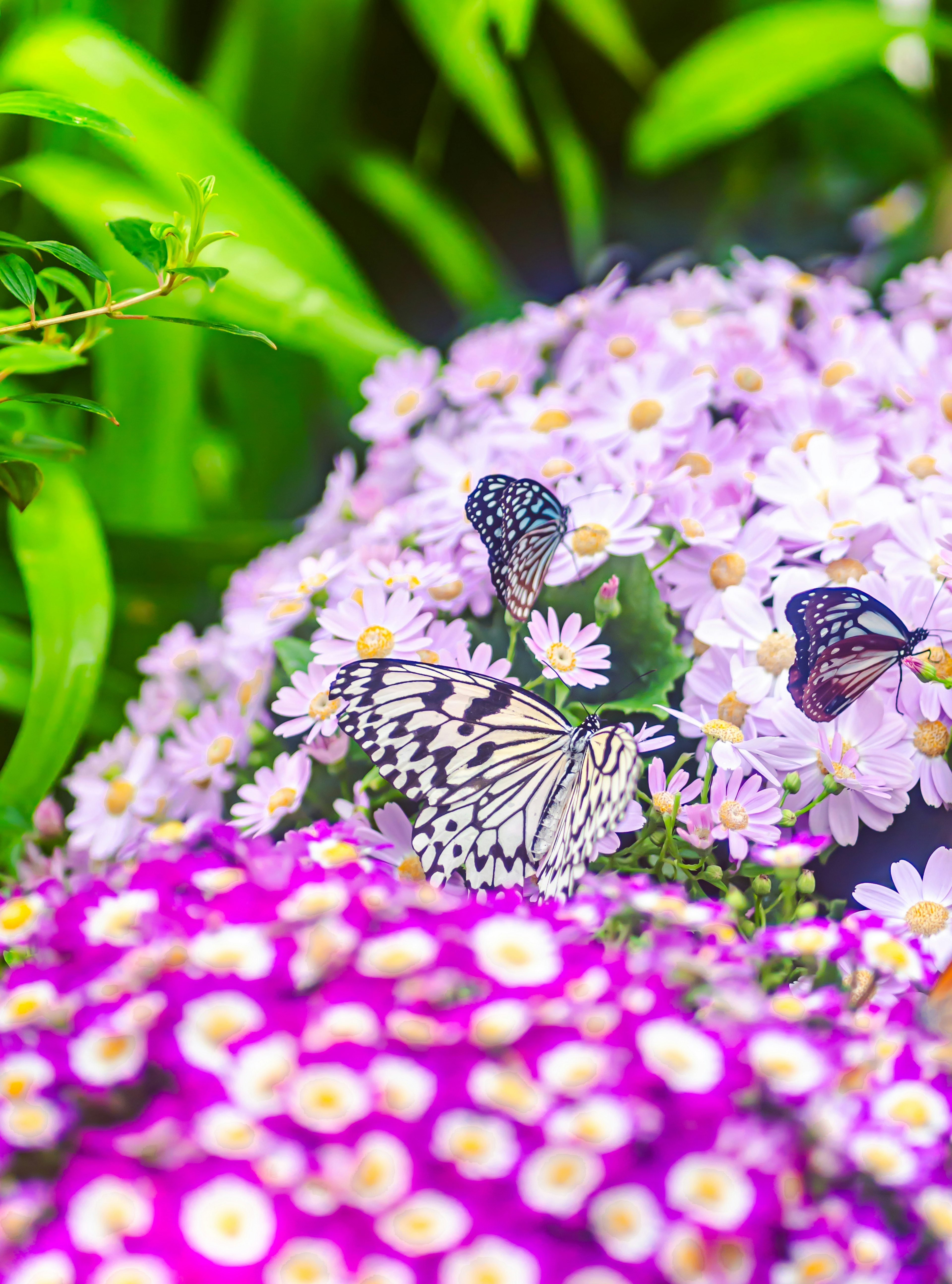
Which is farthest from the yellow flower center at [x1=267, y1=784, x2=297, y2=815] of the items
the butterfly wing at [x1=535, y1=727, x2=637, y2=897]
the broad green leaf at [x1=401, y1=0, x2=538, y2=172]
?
the broad green leaf at [x1=401, y1=0, x2=538, y2=172]

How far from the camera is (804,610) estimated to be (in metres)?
0.54

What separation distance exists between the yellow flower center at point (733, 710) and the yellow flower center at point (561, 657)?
10cm

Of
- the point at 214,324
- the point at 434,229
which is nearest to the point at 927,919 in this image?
the point at 214,324

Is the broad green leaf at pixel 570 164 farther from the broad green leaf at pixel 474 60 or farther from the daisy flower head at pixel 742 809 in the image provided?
the daisy flower head at pixel 742 809

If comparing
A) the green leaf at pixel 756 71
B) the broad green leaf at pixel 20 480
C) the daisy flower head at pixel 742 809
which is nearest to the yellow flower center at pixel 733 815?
the daisy flower head at pixel 742 809

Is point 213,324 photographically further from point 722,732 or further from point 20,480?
point 722,732

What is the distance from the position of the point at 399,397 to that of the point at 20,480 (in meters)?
0.39

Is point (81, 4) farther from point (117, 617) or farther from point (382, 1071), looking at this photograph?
point (382, 1071)

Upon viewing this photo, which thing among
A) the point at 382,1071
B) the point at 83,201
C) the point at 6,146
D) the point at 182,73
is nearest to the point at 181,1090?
the point at 382,1071

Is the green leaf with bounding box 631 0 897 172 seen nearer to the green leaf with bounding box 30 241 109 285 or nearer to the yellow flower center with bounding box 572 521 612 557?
the yellow flower center with bounding box 572 521 612 557

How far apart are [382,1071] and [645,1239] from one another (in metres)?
0.10

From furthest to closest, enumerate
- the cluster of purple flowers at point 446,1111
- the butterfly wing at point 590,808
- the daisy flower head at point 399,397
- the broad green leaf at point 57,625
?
1. the daisy flower head at point 399,397
2. the broad green leaf at point 57,625
3. the butterfly wing at point 590,808
4. the cluster of purple flowers at point 446,1111

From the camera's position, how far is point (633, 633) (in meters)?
0.64

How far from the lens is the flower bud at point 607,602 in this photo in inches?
23.7
